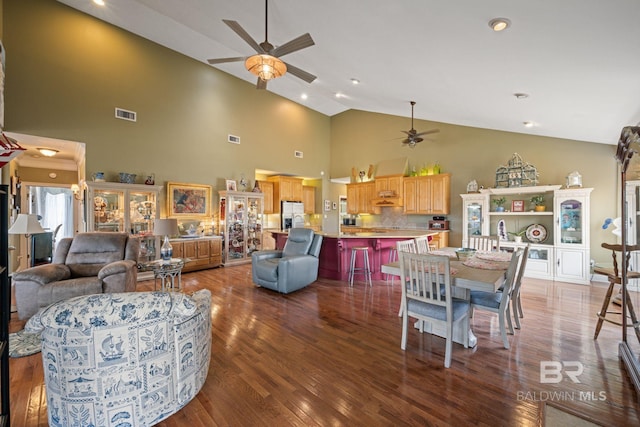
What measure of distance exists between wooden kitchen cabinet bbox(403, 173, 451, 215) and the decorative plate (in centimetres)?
175

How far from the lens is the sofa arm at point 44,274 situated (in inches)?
130

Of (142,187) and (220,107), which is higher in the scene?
(220,107)

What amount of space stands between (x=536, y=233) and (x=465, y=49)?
4.71m

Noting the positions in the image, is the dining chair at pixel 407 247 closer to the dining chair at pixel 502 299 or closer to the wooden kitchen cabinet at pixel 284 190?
the dining chair at pixel 502 299

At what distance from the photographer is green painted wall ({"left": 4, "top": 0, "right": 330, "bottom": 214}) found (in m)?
4.63

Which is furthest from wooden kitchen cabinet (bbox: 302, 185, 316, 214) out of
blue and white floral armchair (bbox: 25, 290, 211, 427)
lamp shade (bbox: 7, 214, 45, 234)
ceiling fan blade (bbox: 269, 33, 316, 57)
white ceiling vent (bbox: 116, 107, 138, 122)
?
blue and white floral armchair (bbox: 25, 290, 211, 427)

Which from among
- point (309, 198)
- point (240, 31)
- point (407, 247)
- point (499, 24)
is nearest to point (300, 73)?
point (240, 31)

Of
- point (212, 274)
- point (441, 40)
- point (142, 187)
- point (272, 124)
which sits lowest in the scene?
point (212, 274)

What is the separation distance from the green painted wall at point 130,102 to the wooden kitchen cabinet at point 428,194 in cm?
389

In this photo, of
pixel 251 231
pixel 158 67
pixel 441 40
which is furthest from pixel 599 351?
pixel 158 67

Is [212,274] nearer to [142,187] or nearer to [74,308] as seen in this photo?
[142,187]

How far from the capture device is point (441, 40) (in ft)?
9.22

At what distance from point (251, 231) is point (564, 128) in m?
7.11

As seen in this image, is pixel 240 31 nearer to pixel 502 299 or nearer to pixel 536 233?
pixel 502 299
